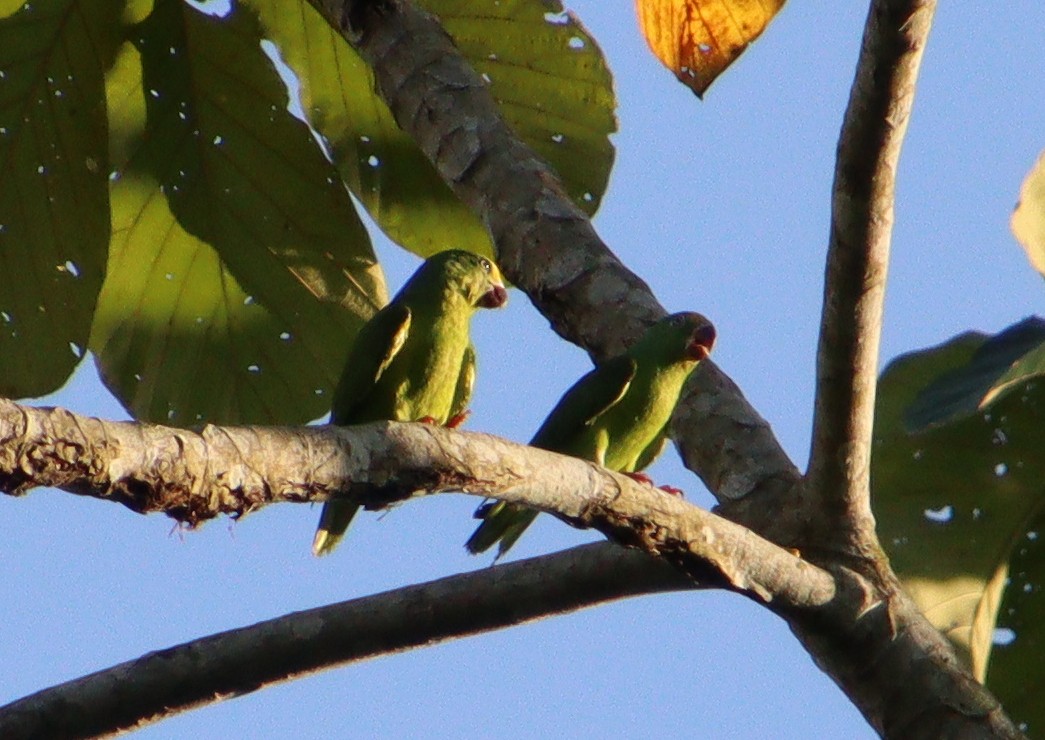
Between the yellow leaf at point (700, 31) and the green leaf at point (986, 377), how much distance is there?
865 millimetres

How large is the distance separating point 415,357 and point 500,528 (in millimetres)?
612

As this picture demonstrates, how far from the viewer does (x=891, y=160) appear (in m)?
2.31

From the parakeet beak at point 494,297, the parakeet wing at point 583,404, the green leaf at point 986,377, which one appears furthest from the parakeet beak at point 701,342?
the green leaf at point 986,377

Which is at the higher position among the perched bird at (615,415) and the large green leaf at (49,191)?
the large green leaf at (49,191)

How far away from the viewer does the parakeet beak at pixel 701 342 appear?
13.7 feet

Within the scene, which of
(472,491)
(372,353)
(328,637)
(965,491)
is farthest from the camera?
(372,353)

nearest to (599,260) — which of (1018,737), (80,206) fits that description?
(1018,737)

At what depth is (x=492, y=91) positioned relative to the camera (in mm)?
4520

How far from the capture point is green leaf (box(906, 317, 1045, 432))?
241 cm

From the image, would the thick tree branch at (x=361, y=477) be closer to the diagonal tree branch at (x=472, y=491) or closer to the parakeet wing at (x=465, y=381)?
the diagonal tree branch at (x=472, y=491)

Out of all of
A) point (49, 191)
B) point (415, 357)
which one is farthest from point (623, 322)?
point (49, 191)

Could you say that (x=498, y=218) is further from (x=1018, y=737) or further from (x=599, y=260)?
(x=1018, y=737)

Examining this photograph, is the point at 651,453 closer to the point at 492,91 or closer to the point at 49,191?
the point at 492,91

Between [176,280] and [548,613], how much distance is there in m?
2.53
